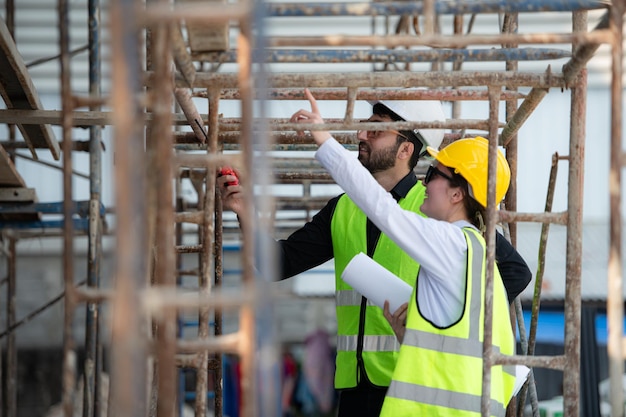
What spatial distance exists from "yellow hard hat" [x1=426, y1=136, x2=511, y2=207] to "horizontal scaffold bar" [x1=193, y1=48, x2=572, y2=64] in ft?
2.02

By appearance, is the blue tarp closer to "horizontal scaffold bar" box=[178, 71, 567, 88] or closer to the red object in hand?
the red object in hand

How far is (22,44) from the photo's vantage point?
13961mm

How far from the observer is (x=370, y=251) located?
4848 mm

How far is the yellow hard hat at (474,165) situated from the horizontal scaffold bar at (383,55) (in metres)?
0.62

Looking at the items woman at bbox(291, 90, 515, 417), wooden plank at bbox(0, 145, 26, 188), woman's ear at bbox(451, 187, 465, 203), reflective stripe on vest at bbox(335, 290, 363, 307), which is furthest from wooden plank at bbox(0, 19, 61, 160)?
woman's ear at bbox(451, 187, 465, 203)

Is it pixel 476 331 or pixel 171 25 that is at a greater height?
pixel 171 25

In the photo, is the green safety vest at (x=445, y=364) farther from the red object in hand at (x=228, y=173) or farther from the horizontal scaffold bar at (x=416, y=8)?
the red object in hand at (x=228, y=173)

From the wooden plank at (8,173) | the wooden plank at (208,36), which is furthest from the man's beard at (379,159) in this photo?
the wooden plank at (8,173)

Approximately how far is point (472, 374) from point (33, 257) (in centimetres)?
1477

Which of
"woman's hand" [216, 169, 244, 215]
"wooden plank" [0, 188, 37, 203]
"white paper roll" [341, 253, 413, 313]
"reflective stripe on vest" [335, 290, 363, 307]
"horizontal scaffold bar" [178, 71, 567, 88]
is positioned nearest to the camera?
"horizontal scaffold bar" [178, 71, 567, 88]

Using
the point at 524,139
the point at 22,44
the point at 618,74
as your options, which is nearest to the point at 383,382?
the point at 618,74

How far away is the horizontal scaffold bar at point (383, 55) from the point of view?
3.41 metres

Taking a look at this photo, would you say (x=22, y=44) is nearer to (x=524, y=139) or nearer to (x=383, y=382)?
(x=524, y=139)

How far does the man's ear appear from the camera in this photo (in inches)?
200
